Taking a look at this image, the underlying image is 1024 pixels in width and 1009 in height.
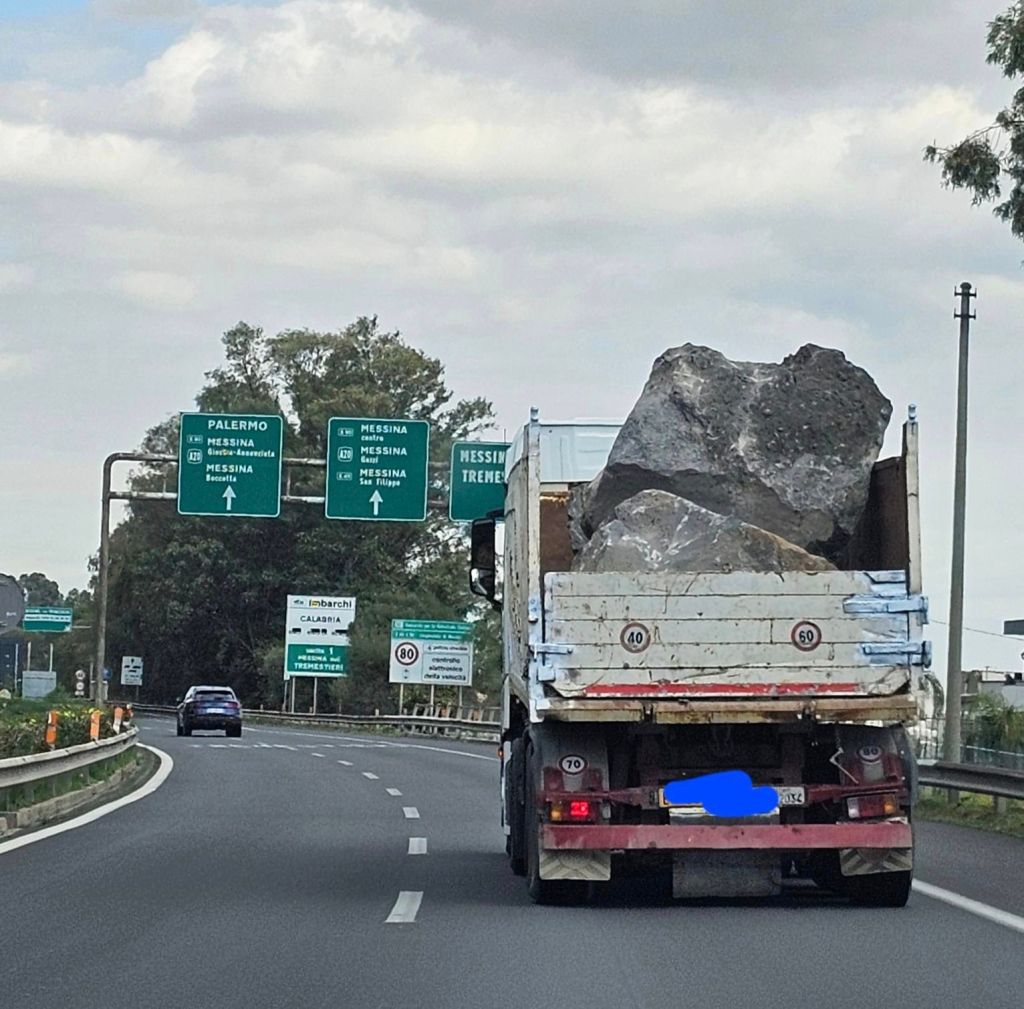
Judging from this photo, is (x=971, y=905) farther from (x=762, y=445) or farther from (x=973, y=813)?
(x=973, y=813)

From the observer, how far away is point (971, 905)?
12164 millimetres

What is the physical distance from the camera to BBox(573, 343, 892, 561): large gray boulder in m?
12.8

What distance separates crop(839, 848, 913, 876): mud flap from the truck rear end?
1 centimetres

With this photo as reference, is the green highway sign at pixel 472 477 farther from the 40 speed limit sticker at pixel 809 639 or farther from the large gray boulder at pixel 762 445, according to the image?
the 40 speed limit sticker at pixel 809 639

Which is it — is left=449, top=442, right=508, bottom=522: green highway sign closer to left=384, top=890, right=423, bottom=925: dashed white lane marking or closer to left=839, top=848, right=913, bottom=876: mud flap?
left=384, top=890, right=423, bottom=925: dashed white lane marking

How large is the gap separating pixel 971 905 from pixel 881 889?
1.91 feet

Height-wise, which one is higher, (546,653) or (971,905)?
(546,653)

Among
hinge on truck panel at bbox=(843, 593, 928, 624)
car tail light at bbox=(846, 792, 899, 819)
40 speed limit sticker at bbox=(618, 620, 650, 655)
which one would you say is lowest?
car tail light at bbox=(846, 792, 899, 819)

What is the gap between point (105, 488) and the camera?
127ft

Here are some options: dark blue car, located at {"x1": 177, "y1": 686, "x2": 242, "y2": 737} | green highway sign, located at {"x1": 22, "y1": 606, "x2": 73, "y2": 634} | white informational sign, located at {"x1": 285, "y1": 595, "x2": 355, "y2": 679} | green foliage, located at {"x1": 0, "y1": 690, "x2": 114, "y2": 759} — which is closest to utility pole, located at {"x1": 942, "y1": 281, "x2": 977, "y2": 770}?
green foliage, located at {"x1": 0, "y1": 690, "x2": 114, "y2": 759}

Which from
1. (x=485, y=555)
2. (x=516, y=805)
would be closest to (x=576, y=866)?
(x=516, y=805)

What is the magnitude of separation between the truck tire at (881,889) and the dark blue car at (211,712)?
144 ft

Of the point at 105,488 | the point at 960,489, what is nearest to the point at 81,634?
the point at 105,488

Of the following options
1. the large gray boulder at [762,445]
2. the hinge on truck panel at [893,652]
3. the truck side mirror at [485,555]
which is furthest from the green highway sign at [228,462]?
the hinge on truck panel at [893,652]
